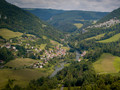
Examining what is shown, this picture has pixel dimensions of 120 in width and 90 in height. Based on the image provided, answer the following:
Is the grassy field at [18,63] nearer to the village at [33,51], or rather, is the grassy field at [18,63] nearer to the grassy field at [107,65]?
the village at [33,51]

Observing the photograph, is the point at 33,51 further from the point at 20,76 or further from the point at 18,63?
the point at 20,76

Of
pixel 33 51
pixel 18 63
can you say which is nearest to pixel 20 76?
pixel 18 63

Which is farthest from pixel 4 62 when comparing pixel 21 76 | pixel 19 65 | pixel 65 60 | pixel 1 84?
pixel 65 60

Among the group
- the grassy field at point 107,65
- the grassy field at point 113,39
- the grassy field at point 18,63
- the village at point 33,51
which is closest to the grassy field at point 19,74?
the grassy field at point 18,63

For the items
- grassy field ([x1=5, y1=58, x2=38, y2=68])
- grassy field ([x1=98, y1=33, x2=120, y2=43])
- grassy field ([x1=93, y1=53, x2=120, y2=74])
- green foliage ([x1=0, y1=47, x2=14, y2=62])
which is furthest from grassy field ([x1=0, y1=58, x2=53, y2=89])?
grassy field ([x1=98, y1=33, x2=120, y2=43])

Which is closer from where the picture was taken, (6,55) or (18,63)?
(18,63)

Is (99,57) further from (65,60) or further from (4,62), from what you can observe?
(4,62)

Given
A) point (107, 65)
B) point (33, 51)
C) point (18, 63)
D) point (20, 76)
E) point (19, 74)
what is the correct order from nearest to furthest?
point (20, 76) → point (19, 74) → point (107, 65) → point (18, 63) → point (33, 51)

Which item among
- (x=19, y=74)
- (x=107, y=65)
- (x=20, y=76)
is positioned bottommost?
(x=20, y=76)

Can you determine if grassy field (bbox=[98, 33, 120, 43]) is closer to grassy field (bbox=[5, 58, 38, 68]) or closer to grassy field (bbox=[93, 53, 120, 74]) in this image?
grassy field (bbox=[93, 53, 120, 74])

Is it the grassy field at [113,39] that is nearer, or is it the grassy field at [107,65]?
the grassy field at [107,65]

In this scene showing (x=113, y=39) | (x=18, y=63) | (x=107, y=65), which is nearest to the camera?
(x=107, y=65)
